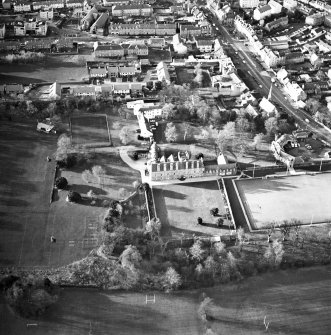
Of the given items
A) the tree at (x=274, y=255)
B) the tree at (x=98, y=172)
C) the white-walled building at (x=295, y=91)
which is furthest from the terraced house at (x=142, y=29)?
the tree at (x=274, y=255)

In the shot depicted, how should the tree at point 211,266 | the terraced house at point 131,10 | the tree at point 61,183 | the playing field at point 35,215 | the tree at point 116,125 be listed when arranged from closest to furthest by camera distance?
1. the tree at point 211,266
2. the playing field at point 35,215
3. the tree at point 61,183
4. the tree at point 116,125
5. the terraced house at point 131,10

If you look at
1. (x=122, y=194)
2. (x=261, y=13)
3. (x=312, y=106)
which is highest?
(x=261, y=13)

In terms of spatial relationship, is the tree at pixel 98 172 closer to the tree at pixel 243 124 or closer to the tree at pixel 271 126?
the tree at pixel 243 124

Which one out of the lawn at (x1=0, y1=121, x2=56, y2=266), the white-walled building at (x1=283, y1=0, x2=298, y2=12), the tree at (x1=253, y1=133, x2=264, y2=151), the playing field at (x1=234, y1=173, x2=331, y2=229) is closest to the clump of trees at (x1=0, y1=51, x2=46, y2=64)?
the lawn at (x1=0, y1=121, x2=56, y2=266)

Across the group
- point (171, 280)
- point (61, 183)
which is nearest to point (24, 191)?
point (61, 183)

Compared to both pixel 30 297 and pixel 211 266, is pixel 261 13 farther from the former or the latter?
pixel 30 297

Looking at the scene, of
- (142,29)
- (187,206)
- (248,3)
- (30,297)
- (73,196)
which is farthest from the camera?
(248,3)

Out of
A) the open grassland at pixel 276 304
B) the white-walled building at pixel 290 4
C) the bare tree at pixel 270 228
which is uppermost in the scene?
the white-walled building at pixel 290 4
